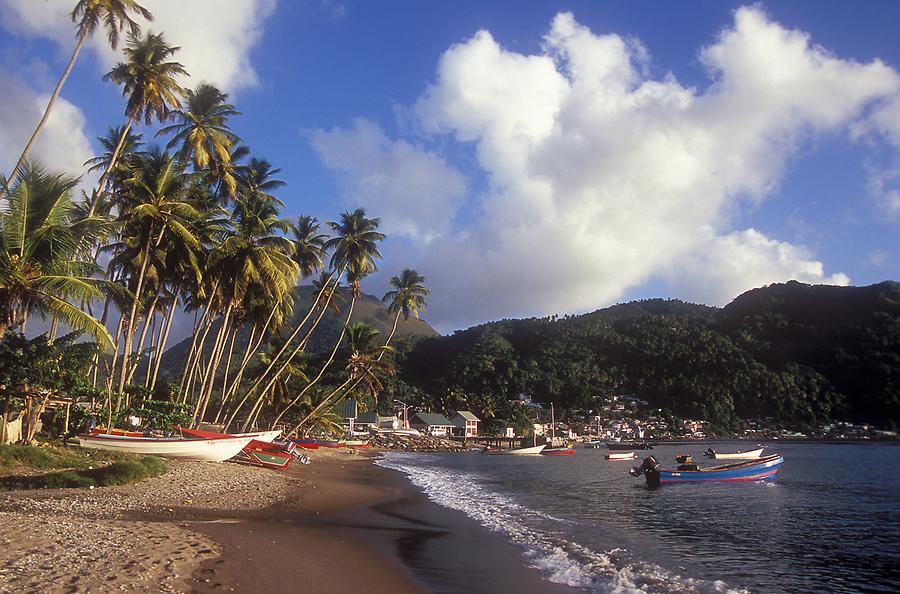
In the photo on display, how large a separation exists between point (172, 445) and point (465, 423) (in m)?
86.9

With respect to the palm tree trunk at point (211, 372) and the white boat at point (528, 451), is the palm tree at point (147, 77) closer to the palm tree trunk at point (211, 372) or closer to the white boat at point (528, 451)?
the palm tree trunk at point (211, 372)

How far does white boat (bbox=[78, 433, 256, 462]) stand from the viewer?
20594 millimetres

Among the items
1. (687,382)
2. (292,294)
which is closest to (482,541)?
(292,294)

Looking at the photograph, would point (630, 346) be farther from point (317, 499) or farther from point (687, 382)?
point (317, 499)

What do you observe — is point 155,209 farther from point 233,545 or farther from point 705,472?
point 705,472

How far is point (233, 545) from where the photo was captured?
1023cm

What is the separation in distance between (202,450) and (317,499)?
6.82 m

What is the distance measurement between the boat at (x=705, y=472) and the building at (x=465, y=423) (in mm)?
73593

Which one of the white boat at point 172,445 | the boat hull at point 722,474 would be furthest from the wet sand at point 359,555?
the boat hull at point 722,474

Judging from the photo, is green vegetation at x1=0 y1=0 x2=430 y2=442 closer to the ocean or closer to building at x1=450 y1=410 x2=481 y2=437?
the ocean

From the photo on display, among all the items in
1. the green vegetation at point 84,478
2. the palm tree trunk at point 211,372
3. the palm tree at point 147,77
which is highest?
the palm tree at point 147,77

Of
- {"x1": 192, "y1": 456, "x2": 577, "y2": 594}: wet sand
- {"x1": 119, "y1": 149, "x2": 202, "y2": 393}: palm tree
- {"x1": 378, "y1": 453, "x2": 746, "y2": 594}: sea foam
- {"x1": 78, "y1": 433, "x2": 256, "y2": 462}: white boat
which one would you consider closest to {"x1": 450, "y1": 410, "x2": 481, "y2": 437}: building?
{"x1": 78, "y1": 433, "x2": 256, "y2": 462}: white boat

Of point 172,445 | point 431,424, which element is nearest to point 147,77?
point 172,445

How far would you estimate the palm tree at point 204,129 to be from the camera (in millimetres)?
29891
